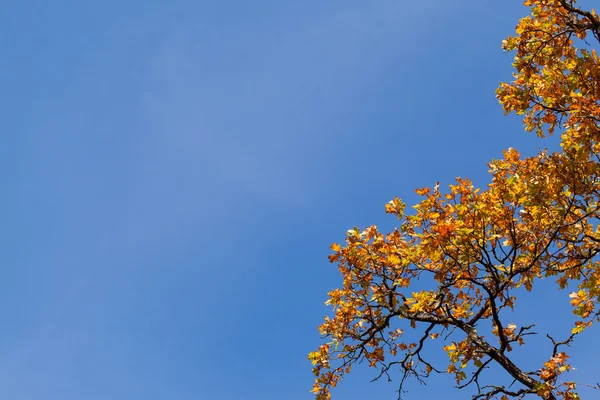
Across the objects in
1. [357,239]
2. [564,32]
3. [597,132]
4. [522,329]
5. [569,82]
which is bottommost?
[522,329]

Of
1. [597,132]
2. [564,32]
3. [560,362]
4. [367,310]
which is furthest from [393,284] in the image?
[564,32]

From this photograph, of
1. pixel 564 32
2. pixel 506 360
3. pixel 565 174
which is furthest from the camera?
pixel 564 32

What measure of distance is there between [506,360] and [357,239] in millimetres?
3980

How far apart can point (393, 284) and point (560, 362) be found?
11.6 ft

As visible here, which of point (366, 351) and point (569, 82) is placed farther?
point (366, 351)

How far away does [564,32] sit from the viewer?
10.9 m

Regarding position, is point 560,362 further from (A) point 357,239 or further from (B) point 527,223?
(A) point 357,239

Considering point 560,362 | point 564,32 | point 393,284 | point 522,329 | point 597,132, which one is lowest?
point 560,362

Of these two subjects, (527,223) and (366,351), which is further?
(366,351)

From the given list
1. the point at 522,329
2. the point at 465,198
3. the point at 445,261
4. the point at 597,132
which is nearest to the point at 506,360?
the point at 522,329

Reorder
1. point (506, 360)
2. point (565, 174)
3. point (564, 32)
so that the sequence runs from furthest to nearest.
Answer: point (564, 32)
point (506, 360)
point (565, 174)

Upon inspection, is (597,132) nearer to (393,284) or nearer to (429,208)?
(429,208)

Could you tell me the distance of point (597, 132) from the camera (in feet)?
31.5

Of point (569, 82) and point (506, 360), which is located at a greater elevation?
point (569, 82)
